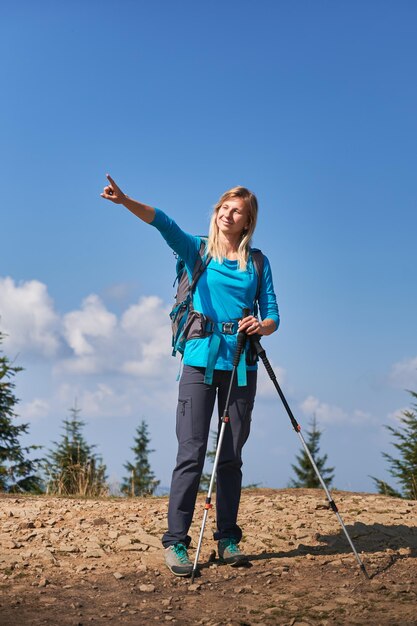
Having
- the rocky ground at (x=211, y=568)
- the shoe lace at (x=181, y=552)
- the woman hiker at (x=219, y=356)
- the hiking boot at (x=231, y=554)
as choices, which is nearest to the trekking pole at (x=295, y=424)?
the woman hiker at (x=219, y=356)

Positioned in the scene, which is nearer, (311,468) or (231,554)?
(231,554)

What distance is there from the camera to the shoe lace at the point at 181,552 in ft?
20.9

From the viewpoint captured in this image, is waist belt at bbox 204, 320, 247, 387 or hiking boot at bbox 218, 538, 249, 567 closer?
waist belt at bbox 204, 320, 247, 387

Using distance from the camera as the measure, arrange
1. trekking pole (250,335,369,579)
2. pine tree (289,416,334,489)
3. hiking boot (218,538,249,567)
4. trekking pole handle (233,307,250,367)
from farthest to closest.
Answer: pine tree (289,416,334,489) → hiking boot (218,538,249,567) → trekking pole (250,335,369,579) → trekking pole handle (233,307,250,367)

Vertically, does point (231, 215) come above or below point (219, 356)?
above

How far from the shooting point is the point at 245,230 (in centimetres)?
674

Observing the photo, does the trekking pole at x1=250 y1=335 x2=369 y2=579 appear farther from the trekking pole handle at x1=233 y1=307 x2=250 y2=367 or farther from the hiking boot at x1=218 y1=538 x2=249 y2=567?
the hiking boot at x1=218 y1=538 x2=249 y2=567

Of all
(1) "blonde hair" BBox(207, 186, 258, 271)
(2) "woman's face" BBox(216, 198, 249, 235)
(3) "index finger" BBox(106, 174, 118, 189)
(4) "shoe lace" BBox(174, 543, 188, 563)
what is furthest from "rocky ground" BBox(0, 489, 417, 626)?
(3) "index finger" BBox(106, 174, 118, 189)

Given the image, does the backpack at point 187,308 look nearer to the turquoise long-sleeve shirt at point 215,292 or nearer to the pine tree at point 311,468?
the turquoise long-sleeve shirt at point 215,292

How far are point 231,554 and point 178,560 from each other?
58 centimetres

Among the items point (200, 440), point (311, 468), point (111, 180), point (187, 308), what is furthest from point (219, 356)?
point (311, 468)

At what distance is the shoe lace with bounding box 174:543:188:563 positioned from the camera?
6.37 meters

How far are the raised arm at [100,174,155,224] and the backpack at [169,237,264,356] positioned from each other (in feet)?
2.25

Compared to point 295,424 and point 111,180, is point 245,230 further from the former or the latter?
point 295,424
